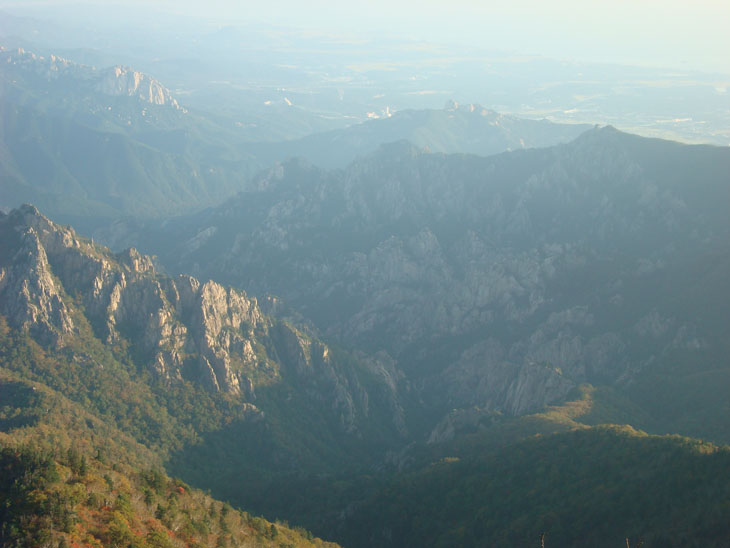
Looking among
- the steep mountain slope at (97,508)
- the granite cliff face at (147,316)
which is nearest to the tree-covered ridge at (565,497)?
the steep mountain slope at (97,508)

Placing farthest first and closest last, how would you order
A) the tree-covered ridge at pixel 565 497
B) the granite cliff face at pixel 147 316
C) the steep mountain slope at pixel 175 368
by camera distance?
the granite cliff face at pixel 147 316 < the steep mountain slope at pixel 175 368 < the tree-covered ridge at pixel 565 497

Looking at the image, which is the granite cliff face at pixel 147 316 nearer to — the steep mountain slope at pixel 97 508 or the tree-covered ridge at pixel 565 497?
the steep mountain slope at pixel 97 508

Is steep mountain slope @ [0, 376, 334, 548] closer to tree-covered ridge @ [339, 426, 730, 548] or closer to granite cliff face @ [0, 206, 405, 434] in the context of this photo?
tree-covered ridge @ [339, 426, 730, 548]

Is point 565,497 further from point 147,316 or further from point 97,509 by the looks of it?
point 147,316

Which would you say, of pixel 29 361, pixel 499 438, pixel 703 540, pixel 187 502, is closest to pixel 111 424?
pixel 29 361

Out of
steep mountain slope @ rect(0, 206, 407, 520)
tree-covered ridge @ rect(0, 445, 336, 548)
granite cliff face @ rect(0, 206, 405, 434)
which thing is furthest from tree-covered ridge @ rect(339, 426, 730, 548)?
granite cliff face @ rect(0, 206, 405, 434)

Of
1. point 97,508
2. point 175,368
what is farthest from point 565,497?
point 175,368

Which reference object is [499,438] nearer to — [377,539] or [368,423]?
[377,539]
